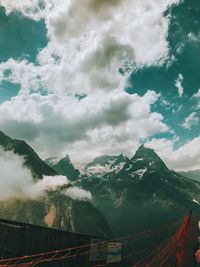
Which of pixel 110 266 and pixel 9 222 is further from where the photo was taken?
pixel 110 266

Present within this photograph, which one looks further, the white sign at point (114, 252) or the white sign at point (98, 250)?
the white sign at point (114, 252)

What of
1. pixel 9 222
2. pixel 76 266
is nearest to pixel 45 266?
pixel 76 266

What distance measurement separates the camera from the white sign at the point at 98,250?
152ft

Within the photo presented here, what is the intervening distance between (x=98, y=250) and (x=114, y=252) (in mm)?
3484

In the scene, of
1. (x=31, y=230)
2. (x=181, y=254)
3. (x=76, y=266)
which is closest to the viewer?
(x=181, y=254)

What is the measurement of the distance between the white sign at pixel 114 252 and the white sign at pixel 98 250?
827 mm

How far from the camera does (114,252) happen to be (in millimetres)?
49281

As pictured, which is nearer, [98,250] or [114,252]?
[98,250]

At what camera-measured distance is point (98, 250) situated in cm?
4694

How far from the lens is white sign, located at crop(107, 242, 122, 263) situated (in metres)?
48.2

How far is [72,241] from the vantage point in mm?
47688

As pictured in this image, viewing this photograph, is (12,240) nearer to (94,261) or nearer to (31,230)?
(31,230)

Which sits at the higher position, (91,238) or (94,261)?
(91,238)

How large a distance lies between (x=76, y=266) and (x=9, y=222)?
40.1 ft
